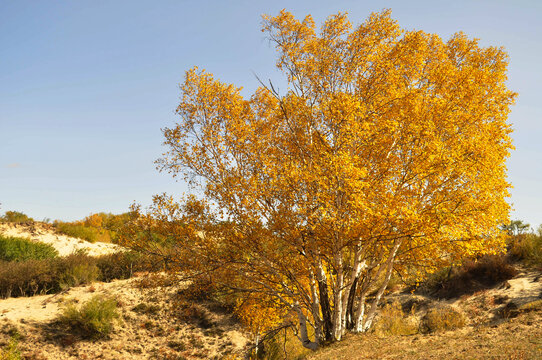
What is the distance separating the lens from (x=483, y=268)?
1864 cm

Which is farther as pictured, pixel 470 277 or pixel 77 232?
pixel 77 232

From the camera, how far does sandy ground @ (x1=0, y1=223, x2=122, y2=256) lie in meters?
28.0

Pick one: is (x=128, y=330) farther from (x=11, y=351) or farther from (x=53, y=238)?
(x=53, y=238)

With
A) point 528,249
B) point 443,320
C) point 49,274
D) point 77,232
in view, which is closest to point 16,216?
point 77,232

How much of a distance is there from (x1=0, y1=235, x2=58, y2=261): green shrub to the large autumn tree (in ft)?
61.4

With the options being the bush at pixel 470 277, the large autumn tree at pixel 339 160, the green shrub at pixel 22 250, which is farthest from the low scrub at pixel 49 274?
the bush at pixel 470 277

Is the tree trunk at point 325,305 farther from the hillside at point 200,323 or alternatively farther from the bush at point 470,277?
the bush at point 470,277

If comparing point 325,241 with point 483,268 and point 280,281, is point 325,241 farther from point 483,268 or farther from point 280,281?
point 483,268

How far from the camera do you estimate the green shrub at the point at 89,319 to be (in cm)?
1656

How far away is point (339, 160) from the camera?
827cm

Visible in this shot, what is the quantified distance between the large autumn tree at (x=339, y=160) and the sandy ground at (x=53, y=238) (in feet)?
69.2

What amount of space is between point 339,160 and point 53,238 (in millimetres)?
29341

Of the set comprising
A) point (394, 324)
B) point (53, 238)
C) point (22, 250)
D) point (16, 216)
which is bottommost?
point (394, 324)

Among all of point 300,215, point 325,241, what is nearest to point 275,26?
point 300,215
